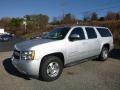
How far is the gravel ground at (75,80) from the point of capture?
5746 millimetres

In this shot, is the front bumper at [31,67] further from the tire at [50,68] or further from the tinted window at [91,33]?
the tinted window at [91,33]

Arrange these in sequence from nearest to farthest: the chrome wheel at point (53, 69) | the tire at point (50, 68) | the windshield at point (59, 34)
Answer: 1. the tire at point (50, 68)
2. the chrome wheel at point (53, 69)
3. the windshield at point (59, 34)

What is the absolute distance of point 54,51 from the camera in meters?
6.26

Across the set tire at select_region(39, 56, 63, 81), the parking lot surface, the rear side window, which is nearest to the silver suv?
tire at select_region(39, 56, 63, 81)

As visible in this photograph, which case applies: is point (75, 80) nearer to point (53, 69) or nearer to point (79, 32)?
point (53, 69)

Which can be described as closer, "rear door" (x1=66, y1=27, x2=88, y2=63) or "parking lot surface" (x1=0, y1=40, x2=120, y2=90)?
"parking lot surface" (x1=0, y1=40, x2=120, y2=90)

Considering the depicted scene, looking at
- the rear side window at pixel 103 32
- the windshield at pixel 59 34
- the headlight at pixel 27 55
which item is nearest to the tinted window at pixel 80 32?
the windshield at pixel 59 34

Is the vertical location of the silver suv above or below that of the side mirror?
below

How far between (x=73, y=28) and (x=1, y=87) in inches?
130

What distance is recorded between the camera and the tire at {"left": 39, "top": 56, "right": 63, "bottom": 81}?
6070 mm

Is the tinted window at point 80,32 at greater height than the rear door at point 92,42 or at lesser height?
greater

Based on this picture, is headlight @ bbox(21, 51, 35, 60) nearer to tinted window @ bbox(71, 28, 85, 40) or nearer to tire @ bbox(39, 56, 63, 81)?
tire @ bbox(39, 56, 63, 81)

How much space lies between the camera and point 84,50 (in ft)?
24.4

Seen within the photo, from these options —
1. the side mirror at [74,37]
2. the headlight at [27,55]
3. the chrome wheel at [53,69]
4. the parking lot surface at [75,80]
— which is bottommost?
the parking lot surface at [75,80]
